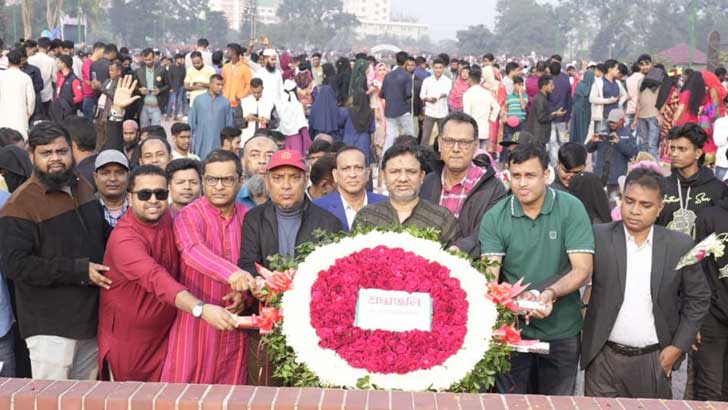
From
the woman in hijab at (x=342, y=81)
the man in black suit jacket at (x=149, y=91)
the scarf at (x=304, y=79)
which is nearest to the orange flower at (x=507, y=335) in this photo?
the man in black suit jacket at (x=149, y=91)

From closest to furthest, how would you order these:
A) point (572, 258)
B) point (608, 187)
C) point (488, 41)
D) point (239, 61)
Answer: point (572, 258)
point (608, 187)
point (239, 61)
point (488, 41)

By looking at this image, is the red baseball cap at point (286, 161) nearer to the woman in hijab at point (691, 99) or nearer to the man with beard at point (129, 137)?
the man with beard at point (129, 137)

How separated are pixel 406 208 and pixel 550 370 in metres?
1.23

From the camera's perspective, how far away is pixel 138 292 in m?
5.41

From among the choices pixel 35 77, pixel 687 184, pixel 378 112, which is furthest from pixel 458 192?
pixel 378 112

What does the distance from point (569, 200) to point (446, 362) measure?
136 cm

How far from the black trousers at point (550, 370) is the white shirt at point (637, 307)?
0.33 metres

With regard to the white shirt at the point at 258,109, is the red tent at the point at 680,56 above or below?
above

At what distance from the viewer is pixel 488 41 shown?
126875 millimetres

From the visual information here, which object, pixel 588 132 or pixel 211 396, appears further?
pixel 588 132

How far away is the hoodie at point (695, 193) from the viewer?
258 inches

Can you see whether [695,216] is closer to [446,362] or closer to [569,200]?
[569,200]

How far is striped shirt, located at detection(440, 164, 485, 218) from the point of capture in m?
6.29

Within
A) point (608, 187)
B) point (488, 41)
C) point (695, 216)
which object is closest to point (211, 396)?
point (695, 216)
